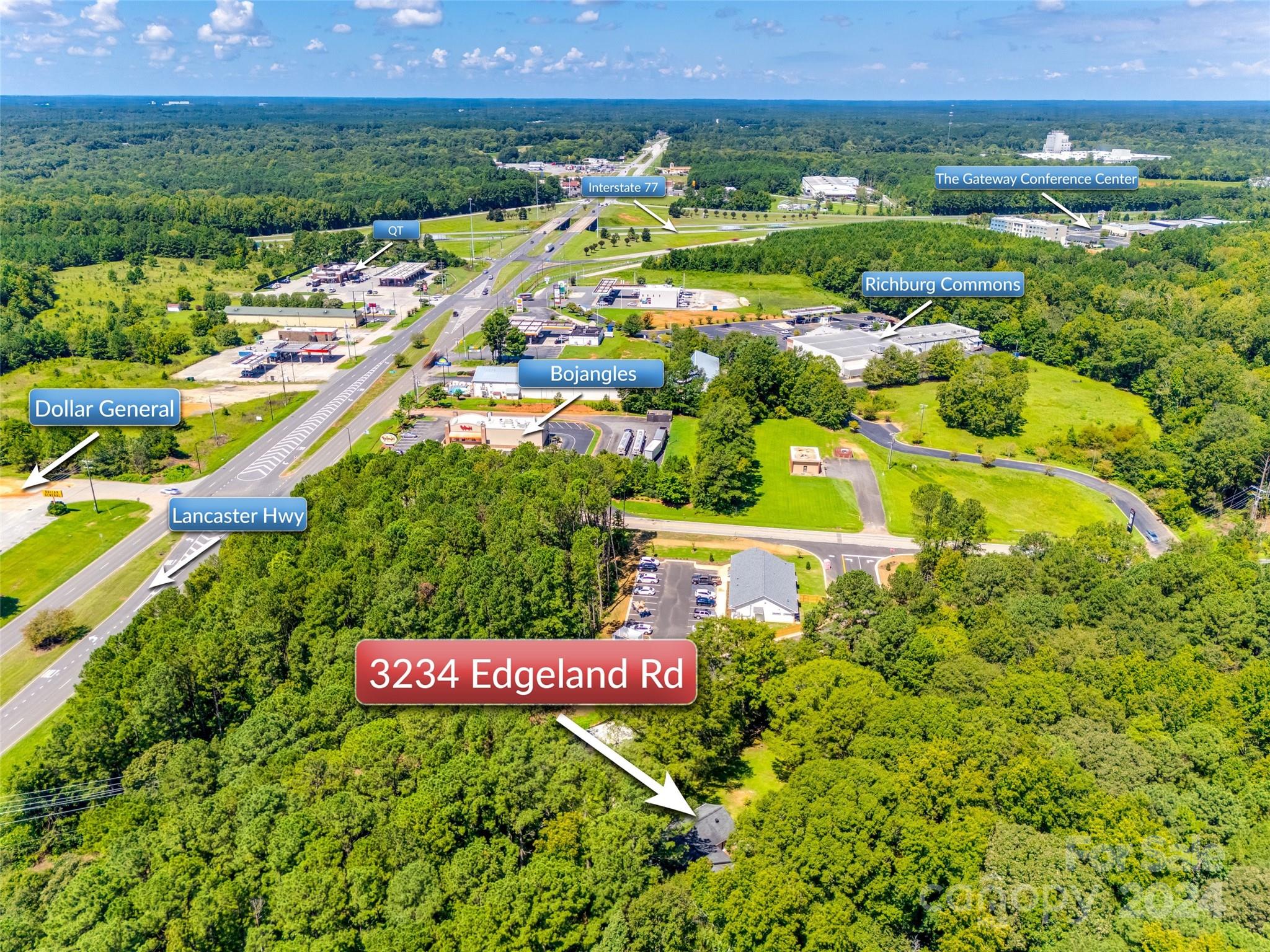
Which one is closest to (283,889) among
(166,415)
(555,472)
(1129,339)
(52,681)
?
(166,415)

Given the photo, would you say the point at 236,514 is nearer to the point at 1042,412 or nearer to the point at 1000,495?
the point at 1000,495

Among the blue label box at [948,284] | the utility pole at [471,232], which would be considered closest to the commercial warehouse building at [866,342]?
the blue label box at [948,284]

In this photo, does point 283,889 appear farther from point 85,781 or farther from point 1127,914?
point 1127,914

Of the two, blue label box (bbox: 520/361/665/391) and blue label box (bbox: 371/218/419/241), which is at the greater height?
blue label box (bbox: 371/218/419/241)

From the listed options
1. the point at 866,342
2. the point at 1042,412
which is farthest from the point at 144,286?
the point at 1042,412

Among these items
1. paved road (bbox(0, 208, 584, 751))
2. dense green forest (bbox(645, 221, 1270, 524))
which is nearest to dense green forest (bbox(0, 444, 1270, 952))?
paved road (bbox(0, 208, 584, 751))

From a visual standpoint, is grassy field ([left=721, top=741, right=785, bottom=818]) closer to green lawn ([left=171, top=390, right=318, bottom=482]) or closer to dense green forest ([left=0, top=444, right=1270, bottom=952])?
dense green forest ([left=0, top=444, right=1270, bottom=952])
